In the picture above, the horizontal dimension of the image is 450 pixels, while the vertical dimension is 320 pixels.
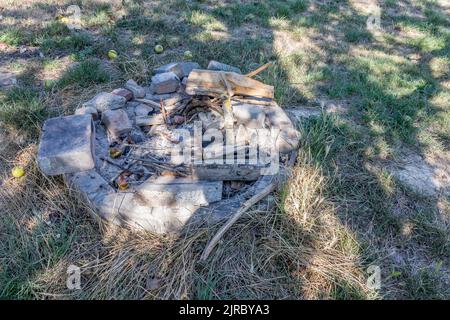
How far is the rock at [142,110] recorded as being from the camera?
11.8 feet

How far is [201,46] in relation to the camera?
5.09 metres

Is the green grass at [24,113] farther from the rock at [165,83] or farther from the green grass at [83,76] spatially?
the rock at [165,83]

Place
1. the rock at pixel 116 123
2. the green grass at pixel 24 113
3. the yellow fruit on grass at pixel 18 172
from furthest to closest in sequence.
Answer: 1. the green grass at pixel 24 113
2. the rock at pixel 116 123
3. the yellow fruit on grass at pixel 18 172

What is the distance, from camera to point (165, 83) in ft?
12.7

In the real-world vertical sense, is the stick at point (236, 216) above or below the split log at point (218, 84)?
below

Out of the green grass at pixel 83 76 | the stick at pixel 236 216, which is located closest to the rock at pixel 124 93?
the green grass at pixel 83 76

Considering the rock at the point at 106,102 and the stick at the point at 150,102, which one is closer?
the rock at the point at 106,102

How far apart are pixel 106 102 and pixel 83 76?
2.87ft

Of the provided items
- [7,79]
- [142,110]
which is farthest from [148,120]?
[7,79]

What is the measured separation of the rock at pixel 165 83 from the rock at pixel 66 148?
1.01 meters

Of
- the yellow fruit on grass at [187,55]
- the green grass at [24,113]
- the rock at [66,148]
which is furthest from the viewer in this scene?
the yellow fruit on grass at [187,55]

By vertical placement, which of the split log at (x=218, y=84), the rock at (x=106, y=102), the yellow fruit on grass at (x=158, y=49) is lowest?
the yellow fruit on grass at (x=158, y=49)

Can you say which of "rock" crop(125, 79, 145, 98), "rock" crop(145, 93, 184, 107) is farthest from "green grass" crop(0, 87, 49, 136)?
"rock" crop(145, 93, 184, 107)

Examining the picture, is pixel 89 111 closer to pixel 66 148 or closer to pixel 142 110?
pixel 142 110
